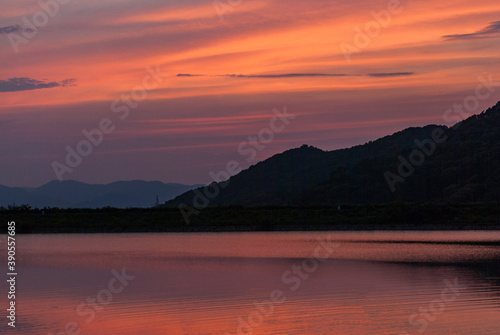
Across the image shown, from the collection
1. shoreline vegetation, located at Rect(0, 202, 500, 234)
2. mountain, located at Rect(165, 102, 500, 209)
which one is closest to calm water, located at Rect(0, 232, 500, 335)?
shoreline vegetation, located at Rect(0, 202, 500, 234)

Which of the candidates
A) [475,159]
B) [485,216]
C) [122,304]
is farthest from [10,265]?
[475,159]

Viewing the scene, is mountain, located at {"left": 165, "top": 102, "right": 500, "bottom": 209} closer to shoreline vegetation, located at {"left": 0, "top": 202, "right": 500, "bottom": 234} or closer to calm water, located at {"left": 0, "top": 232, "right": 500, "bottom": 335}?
shoreline vegetation, located at {"left": 0, "top": 202, "right": 500, "bottom": 234}

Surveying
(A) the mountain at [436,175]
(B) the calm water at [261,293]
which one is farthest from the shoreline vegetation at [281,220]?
(B) the calm water at [261,293]

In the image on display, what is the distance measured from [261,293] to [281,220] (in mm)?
53623

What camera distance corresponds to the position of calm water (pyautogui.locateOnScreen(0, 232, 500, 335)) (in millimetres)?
18469

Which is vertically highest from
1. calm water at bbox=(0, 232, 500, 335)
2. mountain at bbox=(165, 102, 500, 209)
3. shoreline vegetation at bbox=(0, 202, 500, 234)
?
mountain at bbox=(165, 102, 500, 209)

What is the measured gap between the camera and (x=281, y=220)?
3073 inches

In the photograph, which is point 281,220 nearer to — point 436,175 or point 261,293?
point 436,175

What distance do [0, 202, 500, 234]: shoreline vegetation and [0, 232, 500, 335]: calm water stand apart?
3388 cm

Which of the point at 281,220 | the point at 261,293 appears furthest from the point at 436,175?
the point at 261,293

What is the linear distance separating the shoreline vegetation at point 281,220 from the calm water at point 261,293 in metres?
33.9

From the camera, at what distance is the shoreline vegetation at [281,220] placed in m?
76.5

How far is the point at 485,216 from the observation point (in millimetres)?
76250

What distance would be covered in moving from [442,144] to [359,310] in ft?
404
